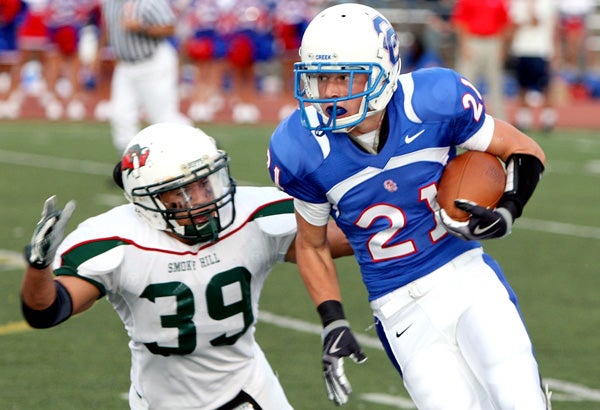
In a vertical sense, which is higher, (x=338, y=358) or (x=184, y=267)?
(x=184, y=267)

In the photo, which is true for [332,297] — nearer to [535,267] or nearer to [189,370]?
[189,370]

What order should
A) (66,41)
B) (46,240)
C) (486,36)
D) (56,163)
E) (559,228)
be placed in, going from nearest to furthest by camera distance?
(46,240), (559,228), (56,163), (486,36), (66,41)

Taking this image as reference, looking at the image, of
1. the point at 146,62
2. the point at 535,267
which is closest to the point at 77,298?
the point at 535,267

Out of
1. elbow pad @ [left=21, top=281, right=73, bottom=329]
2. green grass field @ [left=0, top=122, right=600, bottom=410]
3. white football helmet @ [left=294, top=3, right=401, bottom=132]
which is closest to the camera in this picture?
elbow pad @ [left=21, top=281, right=73, bottom=329]

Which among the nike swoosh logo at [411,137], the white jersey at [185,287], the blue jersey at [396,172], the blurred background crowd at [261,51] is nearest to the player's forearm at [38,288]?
the white jersey at [185,287]

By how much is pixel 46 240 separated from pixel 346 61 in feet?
3.34

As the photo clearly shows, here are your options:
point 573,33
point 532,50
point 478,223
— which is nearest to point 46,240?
point 478,223

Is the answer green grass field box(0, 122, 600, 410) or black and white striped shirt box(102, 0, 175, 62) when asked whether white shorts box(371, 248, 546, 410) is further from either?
black and white striped shirt box(102, 0, 175, 62)

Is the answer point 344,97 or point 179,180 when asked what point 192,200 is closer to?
point 179,180

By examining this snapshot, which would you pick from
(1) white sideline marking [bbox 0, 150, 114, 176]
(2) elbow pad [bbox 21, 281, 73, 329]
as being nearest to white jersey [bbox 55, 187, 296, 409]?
(2) elbow pad [bbox 21, 281, 73, 329]

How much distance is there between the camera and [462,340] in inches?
140

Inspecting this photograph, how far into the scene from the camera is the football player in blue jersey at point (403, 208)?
137 inches

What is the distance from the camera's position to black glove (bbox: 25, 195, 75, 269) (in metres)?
3.21

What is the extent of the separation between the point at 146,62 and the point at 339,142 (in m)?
6.78
